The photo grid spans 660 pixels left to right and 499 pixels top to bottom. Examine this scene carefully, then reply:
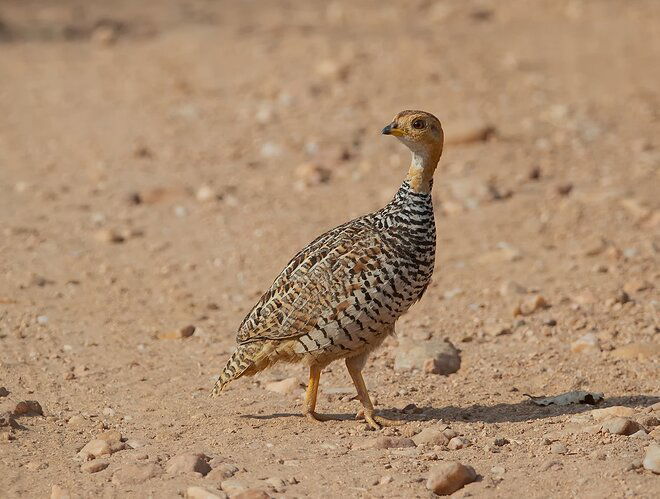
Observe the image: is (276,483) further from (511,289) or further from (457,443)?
(511,289)

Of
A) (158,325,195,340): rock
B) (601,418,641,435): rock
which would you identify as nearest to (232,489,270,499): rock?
(601,418,641,435): rock

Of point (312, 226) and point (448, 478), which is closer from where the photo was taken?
point (448, 478)

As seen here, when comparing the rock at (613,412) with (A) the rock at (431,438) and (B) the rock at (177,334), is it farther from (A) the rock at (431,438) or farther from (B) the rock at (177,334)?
(B) the rock at (177,334)

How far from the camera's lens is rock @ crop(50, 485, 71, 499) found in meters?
5.73

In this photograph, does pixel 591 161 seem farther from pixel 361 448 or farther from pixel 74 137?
pixel 361 448

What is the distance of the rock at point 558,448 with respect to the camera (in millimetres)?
6199

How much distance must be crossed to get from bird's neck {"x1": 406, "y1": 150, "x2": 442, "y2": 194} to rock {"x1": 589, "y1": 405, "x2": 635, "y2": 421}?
1.59 meters

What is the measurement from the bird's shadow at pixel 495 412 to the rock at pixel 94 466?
111 centimetres

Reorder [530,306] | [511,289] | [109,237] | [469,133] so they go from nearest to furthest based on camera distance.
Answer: [530,306] < [511,289] < [109,237] < [469,133]

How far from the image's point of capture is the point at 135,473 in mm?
5965

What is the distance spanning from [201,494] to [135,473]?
474 mm

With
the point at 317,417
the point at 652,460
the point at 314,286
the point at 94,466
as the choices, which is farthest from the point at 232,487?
the point at 652,460

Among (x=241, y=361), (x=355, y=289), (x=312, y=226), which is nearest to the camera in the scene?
(x=355, y=289)

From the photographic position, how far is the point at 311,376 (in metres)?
6.93
